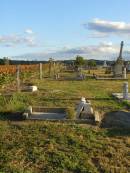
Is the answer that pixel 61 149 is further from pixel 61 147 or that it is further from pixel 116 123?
pixel 116 123

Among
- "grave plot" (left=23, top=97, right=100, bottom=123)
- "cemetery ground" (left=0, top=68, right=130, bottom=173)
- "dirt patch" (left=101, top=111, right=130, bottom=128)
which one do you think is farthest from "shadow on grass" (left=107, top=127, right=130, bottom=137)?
"grave plot" (left=23, top=97, right=100, bottom=123)

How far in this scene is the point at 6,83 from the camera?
21.7m

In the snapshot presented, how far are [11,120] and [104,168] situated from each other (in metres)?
4.07

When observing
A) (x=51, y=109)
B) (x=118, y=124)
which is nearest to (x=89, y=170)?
(x=118, y=124)

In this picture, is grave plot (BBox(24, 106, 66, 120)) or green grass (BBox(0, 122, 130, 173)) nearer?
green grass (BBox(0, 122, 130, 173))

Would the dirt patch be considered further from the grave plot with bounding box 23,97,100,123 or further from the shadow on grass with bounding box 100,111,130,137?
the grave plot with bounding box 23,97,100,123

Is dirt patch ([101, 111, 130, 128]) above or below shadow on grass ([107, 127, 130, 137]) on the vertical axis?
above

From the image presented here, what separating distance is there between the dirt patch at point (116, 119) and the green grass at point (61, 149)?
0.68m

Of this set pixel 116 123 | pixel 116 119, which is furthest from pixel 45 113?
pixel 116 123

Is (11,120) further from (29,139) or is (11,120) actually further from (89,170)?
(89,170)

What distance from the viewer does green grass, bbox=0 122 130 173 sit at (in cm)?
760

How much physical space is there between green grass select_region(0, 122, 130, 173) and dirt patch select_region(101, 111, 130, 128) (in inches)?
26.9

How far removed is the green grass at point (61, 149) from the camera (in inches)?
299

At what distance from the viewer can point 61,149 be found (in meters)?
8.46
